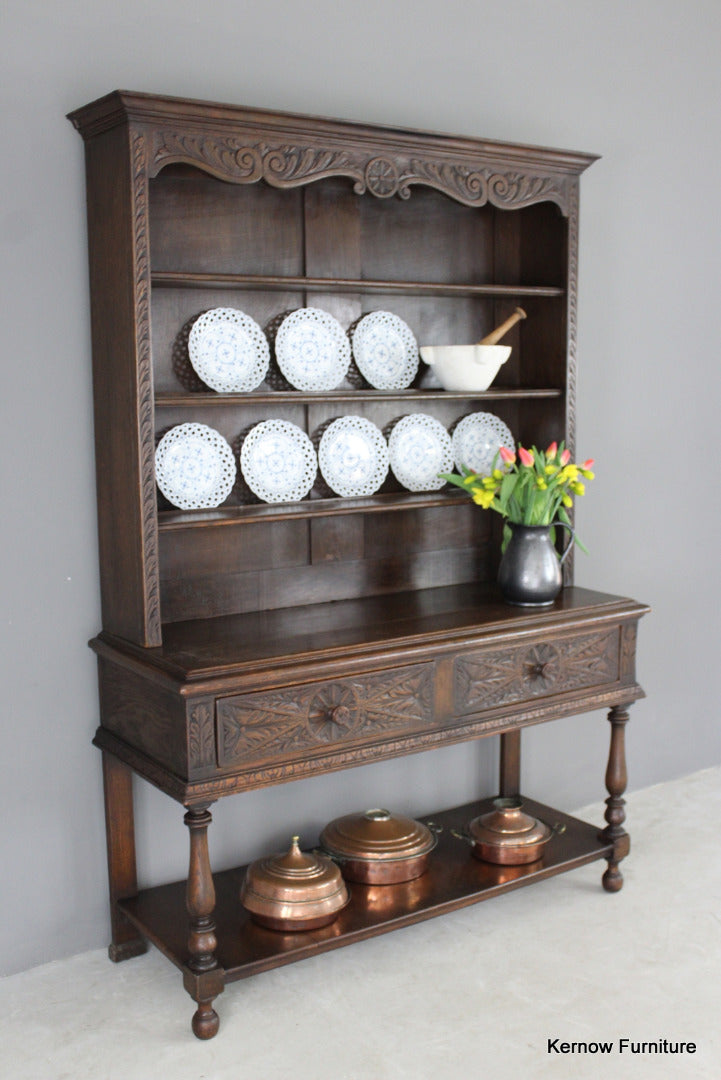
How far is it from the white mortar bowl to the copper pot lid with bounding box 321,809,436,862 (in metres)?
1.21

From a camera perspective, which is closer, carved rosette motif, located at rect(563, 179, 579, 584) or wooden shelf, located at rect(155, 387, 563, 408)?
wooden shelf, located at rect(155, 387, 563, 408)

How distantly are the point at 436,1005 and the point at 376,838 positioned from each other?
0.48 metres

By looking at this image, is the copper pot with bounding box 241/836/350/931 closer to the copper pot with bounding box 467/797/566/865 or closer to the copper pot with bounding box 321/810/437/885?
the copper pot with bounding box 321/810/437/885

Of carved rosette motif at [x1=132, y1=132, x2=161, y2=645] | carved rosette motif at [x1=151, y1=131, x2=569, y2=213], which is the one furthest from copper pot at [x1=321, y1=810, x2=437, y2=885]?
carved rosette motif at [x1=151, y1=131, x2=569, y2=213]

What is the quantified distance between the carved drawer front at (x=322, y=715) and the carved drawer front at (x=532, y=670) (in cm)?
12

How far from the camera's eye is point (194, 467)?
9.00 feet

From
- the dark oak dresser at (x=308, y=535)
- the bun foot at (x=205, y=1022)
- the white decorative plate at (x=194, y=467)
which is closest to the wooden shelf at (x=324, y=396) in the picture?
the dark oak dresser at (x=308, y=535)

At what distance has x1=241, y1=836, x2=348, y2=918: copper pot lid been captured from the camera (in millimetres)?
2645

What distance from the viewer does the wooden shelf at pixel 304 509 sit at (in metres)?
2.61

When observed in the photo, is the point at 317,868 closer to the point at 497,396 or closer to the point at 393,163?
the point at 497,396

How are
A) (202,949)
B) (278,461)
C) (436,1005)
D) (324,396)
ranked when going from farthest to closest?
1. (278,461)
2. (324,396)
3. (436,1005)
4. (202,949)

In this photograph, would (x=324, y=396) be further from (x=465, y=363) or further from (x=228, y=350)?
(x=465, y=363)

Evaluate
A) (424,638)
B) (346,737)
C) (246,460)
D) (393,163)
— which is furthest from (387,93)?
(346,737)

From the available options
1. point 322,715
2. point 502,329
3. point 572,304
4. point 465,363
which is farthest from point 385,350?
point 322,715
